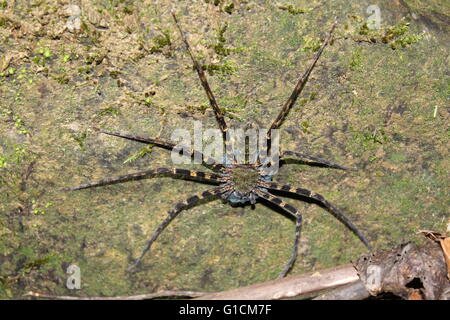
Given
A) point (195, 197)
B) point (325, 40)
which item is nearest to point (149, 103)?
point (195, 197)

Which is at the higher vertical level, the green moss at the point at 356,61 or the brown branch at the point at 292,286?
the green moss at the point at 356,61

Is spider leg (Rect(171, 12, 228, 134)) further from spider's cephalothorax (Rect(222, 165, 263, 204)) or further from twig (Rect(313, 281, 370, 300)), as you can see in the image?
twig (Rect(313, 281, 370, 300))

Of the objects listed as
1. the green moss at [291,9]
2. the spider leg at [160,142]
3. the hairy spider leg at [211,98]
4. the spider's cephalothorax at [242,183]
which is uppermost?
the green moss at [291,9]

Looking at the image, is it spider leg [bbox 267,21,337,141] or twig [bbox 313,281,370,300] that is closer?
twig [bbox 313,281,370,300]

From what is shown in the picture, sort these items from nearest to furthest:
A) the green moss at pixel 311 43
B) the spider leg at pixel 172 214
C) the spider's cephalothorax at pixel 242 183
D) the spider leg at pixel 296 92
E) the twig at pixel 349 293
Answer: the twig at pixel 349 293 < the spider leg at pixel 172 214 < the spider's cephalothorax at pixel 242 183 < the spider leg at pixel 296 92 < the green moss at pixel 311 43

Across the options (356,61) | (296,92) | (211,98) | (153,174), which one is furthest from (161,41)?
(356,61)

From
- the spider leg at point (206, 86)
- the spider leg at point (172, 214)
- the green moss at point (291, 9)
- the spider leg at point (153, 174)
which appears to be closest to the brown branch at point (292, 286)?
the spider leg at point (172, 214)

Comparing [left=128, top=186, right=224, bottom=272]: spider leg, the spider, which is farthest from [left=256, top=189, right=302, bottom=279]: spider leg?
[left=128, top=186, right=224, bottom=272]: spider leg

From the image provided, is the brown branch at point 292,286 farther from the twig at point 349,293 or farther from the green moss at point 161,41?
the green moss at point 161,41
